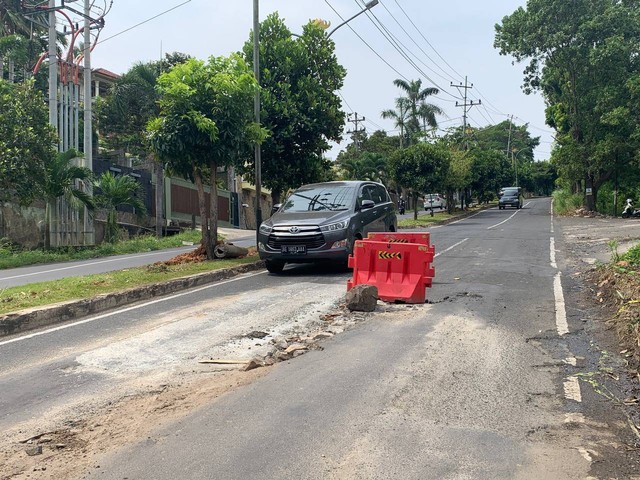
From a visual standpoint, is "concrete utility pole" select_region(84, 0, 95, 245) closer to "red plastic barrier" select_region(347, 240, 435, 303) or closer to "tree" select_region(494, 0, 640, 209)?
"red plastic barrier" select_region(347, 240, 435, 303)

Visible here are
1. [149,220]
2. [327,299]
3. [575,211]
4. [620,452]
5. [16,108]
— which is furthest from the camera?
[575,211]

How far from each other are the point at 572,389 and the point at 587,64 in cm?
3309

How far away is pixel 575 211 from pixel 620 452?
3824cm

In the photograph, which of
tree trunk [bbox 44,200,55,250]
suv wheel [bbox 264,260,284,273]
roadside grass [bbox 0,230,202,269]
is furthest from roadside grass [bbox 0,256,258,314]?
tree trunk [bbox 44,200,55,250]

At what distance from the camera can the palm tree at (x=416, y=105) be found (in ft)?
174

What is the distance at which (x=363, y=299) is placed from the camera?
789cm

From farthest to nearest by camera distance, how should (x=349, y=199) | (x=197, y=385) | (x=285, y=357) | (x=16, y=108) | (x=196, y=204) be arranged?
1. (x=196, y=204)
2. (x=16, y=108)
3. (x=349, y=199)
4. (x=285, y=357)
5. (x=197, y=385)

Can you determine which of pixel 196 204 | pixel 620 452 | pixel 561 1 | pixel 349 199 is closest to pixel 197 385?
pixel 620 452

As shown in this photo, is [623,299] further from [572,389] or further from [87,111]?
[87,111]

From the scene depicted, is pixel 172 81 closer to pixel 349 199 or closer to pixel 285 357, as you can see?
pixel 349 199

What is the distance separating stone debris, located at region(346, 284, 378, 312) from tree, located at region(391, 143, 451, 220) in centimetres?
2745

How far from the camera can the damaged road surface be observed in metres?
3.58

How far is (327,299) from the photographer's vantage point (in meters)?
8.91

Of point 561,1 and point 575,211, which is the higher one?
point 561,1
